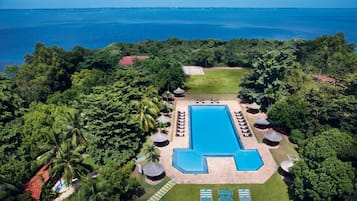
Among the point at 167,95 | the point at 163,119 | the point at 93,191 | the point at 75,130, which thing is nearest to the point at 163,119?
the point at 163,119

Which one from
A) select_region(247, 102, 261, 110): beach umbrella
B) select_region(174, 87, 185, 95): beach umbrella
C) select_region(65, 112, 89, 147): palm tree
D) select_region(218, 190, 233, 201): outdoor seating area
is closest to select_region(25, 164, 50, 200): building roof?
select_region(65, 112, 89, 147): palm tree

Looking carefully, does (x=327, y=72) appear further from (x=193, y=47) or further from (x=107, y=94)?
(x=107, y=94)

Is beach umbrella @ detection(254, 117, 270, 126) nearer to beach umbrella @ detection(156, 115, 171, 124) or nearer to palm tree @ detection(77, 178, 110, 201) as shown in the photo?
beach umbrella @ detection(156, 115, 171, 124)

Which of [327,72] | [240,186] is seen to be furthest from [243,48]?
[240,186]

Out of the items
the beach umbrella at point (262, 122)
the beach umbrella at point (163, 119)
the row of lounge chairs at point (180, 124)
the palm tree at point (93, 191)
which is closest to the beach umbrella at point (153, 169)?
the palm tree at point (93, 191)

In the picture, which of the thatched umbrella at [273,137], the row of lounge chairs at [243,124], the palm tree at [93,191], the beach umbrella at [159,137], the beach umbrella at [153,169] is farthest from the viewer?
the row of lounge chairs at [243,124]

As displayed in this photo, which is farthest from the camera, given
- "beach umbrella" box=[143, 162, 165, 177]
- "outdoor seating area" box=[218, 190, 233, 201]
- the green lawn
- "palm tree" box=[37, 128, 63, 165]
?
the green lawn

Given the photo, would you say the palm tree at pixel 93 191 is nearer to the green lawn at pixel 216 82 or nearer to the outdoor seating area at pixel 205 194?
the outdoor seating area at pixel 205 194
